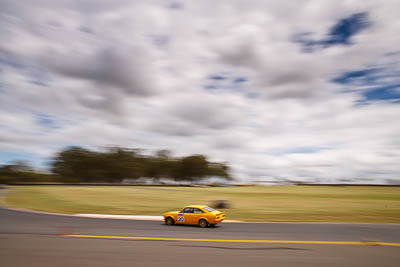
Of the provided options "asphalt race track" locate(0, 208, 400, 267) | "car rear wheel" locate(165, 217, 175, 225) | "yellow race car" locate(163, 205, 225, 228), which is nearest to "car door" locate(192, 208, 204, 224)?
"yellow race car" locate(163, 205, 225, 228)

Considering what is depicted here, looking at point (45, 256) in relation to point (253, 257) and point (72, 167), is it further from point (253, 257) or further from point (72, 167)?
point (72, 167)

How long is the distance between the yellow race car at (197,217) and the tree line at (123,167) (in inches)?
4022

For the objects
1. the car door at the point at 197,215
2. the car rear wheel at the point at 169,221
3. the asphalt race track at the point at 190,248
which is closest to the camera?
the asphalt race track at the point at 190,248

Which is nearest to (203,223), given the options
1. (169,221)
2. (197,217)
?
(197,217)

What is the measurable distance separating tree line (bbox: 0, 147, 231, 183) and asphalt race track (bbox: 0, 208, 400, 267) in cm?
10532

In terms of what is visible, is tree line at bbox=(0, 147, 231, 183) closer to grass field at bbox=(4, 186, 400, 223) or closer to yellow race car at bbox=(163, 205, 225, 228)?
grass field at bbox=(4, 186, 400, 223)

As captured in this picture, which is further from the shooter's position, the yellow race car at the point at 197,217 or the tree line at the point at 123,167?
the tree line at the point at 123,167

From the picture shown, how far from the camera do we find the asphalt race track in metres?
8.39

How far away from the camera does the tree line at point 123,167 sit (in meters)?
113

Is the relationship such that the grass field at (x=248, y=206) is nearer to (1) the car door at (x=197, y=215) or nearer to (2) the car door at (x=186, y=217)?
(1) the car door at (x=197, y=215)

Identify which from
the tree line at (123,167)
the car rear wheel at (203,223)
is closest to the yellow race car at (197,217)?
the car rear wheel at (203,223)

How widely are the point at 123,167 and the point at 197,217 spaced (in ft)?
347

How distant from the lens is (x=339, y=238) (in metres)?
12.3

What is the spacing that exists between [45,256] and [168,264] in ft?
13.7
